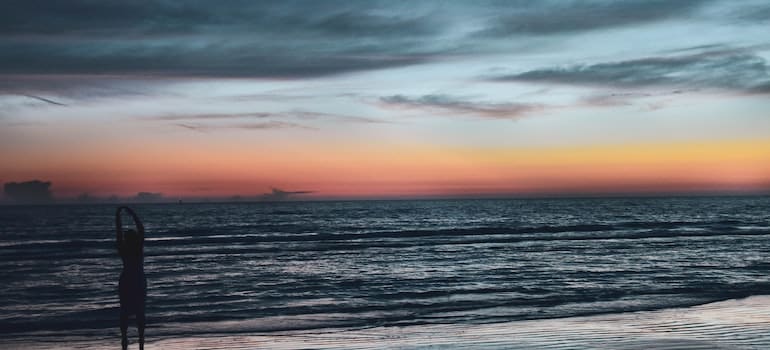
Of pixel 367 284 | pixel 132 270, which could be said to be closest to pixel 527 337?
pixel 132 270

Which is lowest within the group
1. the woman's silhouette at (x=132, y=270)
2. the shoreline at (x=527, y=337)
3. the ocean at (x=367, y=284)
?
the ocean at (x=367, y=284)

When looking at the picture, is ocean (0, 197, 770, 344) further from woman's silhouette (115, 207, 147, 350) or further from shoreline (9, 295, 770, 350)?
woman's silhouette (115, 207, 147, 350)

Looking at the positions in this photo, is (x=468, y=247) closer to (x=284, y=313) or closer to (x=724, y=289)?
(x=724, y=289)

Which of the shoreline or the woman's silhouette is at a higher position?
the woman's silhouette

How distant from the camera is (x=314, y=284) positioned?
21.4m

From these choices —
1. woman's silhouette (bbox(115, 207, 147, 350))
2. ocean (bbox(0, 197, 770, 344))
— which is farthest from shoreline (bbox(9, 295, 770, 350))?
woman's silhouette (bbox(115, 207, 147, 350))

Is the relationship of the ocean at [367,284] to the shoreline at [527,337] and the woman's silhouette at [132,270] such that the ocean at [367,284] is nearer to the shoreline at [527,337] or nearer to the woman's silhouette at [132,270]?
the shoreline at [527,337]

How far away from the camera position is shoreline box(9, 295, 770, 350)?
11.8m

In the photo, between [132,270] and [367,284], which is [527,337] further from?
[367,284]

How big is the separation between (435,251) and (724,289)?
1657 centimetres

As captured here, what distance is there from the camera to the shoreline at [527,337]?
38.7 ft

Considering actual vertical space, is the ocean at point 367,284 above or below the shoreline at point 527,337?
below

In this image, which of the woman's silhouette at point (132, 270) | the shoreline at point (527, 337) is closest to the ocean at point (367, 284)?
the shoreline at point (527, 337)

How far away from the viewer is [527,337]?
12430 mm
